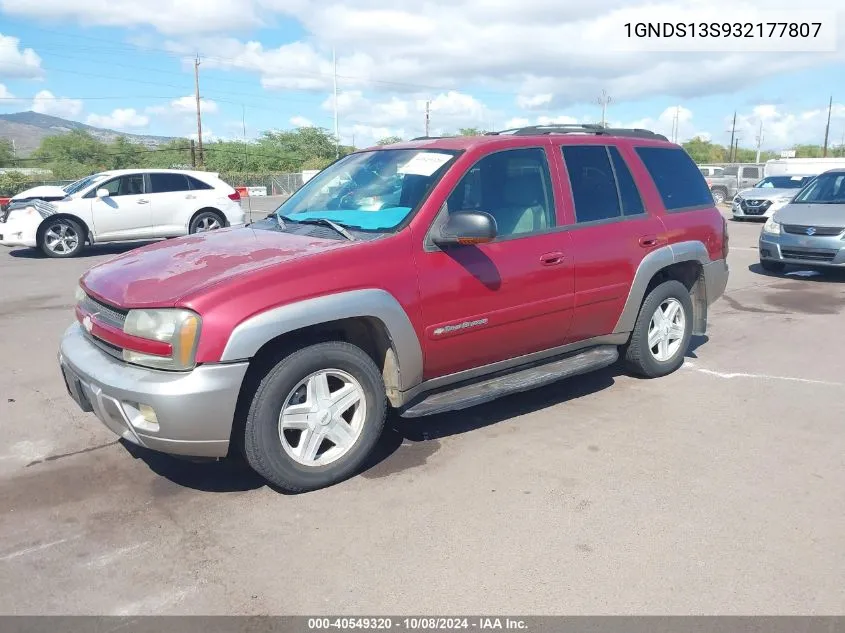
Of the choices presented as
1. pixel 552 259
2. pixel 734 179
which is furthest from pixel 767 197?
pixel 552 259

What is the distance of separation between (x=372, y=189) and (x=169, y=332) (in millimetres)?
1678

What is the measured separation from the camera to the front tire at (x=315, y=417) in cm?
344

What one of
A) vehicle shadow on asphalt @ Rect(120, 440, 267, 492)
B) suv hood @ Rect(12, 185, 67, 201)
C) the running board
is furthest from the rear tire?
suv hood @ Rect(12, 185, 67, 201)

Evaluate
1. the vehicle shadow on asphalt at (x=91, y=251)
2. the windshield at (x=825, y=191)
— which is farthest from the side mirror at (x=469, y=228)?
the vehicle shadow on asphalt at (x=91, y=251)

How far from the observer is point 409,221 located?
156 inches

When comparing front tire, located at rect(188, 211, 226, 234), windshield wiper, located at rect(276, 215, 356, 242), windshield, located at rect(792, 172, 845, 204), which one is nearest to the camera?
windshield wiper, located at rect(276, 215, 356, 242)

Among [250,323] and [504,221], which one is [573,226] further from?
[250,323]

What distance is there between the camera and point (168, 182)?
13.7 meters

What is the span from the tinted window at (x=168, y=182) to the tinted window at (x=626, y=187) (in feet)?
34.8

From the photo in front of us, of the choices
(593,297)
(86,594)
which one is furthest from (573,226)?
(86,594)

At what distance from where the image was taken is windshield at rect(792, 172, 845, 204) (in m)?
10.5

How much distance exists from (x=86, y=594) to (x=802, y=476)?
11.6 feet

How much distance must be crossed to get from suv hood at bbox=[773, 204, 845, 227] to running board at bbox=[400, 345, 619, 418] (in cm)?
637

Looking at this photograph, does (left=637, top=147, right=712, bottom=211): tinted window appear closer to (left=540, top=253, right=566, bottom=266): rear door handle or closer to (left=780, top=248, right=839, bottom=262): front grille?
(left=540, top=253, right=566, bottom=266): rear door handle
